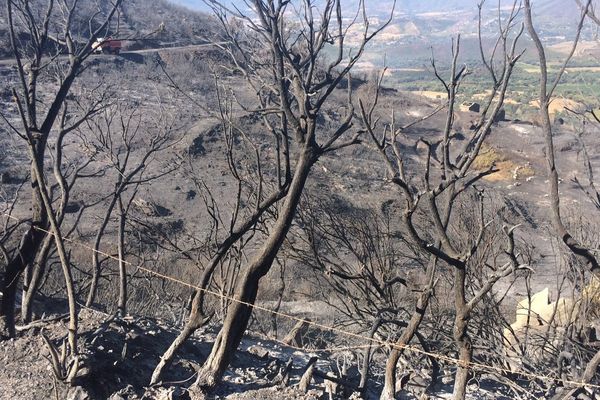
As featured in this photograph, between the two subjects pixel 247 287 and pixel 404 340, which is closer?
pixel 247 287

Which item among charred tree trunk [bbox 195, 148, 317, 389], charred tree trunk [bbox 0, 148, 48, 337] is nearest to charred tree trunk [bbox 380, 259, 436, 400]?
charred tree trunk [bbox 195, 148, 317, 389]

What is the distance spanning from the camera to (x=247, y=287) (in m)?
5.84

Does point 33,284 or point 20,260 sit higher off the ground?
point 20,260

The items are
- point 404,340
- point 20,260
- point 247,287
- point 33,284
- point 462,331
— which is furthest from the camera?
point 33,284

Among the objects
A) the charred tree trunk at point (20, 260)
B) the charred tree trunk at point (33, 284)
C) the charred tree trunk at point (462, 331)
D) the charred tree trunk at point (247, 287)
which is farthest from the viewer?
the charred tree trunk at point (33, 284)

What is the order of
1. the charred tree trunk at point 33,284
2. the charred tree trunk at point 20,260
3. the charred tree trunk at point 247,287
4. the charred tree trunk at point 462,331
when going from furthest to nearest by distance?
the charred tree trunk at point 33,284
the charred tree trunk at point 20,260
the charred tree trunk at point 247,287
the charred tree trunk at point 462,331

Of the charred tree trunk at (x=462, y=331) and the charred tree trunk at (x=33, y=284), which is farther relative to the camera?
the charred tree trunk at (x=33, y=284)

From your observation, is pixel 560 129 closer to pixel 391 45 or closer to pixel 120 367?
pixel 120 367

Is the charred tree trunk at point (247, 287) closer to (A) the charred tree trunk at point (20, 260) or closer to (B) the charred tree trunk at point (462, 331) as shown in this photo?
(B) the charred tree trunk at point (462, 331)

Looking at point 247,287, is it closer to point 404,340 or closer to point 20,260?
point 404,340

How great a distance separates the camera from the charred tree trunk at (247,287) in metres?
5.80

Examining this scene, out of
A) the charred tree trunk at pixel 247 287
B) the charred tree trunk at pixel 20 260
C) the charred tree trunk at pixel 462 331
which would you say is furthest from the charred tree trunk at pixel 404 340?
the charred tree trunk at pixel 20 260

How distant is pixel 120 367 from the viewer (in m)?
5.90

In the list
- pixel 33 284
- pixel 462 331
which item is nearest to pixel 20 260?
pixel 33 284
